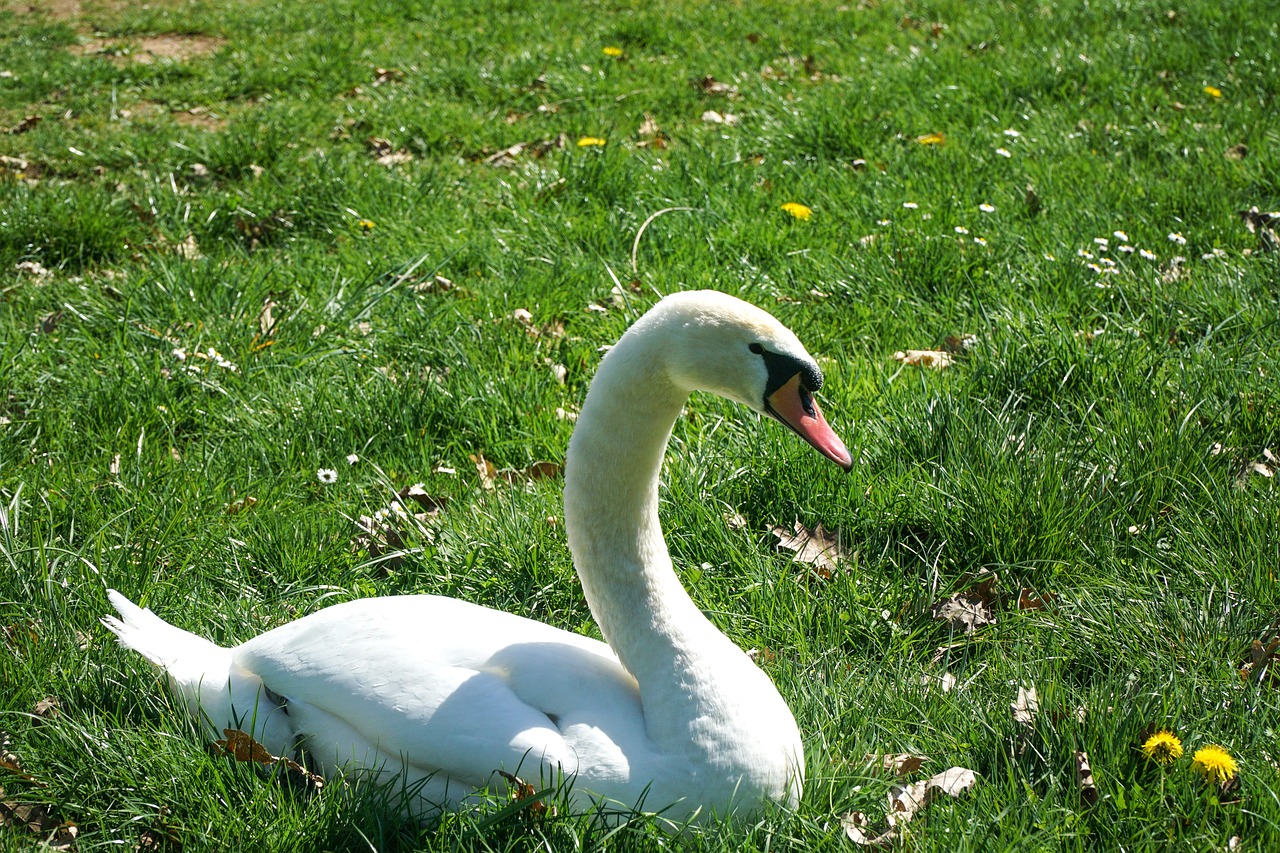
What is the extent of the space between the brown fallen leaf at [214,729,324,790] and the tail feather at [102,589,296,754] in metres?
0.02

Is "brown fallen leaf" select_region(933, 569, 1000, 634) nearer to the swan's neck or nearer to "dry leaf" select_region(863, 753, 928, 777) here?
"dry leaf" select_region(863, 753, 928, 777)

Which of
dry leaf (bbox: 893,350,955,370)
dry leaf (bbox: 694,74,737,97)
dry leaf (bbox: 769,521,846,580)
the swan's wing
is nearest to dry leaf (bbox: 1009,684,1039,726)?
dry leaf (bbox: 769,521,846,580)

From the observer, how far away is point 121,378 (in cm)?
376

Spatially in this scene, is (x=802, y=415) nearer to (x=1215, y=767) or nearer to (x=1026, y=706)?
(x=1026, y=706)

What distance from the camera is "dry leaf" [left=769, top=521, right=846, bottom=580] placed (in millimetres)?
3062

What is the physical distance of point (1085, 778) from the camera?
2.27 meters

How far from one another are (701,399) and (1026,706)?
5.54 feet

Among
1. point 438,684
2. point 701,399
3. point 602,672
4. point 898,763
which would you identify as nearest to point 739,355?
point 602,672

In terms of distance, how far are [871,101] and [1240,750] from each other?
4687 millimetres

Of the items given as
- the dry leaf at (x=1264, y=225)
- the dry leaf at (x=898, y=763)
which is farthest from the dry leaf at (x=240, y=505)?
the dry leaf at (x=1264, y=225)

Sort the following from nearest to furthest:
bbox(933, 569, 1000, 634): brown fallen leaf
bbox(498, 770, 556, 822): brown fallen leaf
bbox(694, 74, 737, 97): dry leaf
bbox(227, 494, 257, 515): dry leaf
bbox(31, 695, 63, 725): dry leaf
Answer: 1. bbox(498, 770, 556, 822): brown fallen leaf
2. bbox(31, 695, 63, 725): dry leaf
3. bbox(933, 569, 1000, 634): brown fallen leaf
4. bbox(227, 494, 257, 515): dry leaf
5. bbox(694, 74, 737, 97): dry leaf

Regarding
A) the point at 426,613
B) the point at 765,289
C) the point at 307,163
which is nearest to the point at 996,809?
the point at 426,613

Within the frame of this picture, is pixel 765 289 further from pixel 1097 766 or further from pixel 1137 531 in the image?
pixel 1097 766

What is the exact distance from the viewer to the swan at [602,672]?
211 cm
